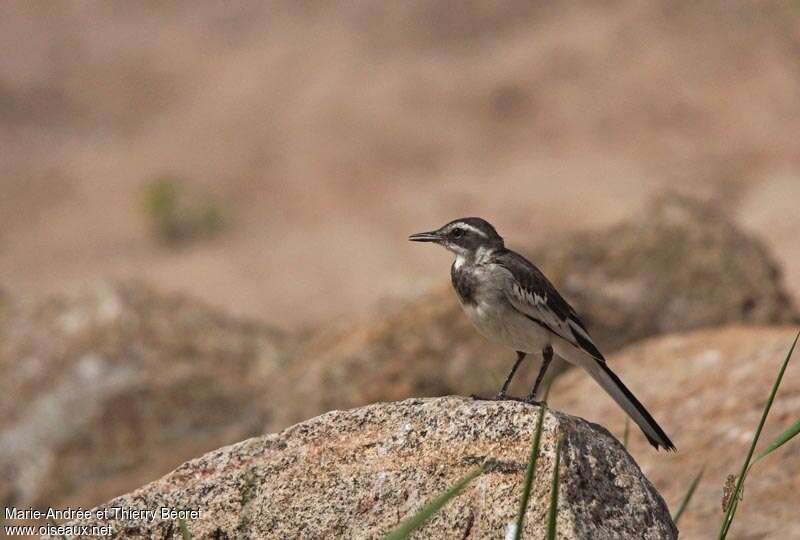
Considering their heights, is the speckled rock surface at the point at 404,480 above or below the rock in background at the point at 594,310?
below

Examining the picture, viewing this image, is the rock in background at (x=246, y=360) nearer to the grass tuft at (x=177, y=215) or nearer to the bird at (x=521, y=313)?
the bird at (x=521, y=313)

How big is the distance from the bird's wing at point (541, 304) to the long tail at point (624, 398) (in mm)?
86

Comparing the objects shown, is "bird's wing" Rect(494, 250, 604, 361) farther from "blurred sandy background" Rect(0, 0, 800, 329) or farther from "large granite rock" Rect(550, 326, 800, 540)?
"blurred sandy background" Rect(0, 0, 800, 329)

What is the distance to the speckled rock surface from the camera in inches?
194

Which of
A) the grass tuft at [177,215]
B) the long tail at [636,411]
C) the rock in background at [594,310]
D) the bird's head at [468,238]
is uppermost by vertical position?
the grass tuft at [177,215]

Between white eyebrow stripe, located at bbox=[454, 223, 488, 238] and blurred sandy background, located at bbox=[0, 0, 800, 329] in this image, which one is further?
blurred sandy background, located at bbox=[0, 0, 800, 329]

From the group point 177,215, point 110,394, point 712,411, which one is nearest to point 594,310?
point 712,411

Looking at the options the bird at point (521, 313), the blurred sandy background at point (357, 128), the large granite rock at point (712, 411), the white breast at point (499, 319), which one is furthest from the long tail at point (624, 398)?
the blurred sandy background at point (357, 128)

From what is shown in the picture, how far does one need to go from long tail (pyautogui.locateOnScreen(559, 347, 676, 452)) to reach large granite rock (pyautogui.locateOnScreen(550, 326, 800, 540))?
605mm

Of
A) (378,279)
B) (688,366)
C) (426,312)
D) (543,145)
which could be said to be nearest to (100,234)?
(378,279)

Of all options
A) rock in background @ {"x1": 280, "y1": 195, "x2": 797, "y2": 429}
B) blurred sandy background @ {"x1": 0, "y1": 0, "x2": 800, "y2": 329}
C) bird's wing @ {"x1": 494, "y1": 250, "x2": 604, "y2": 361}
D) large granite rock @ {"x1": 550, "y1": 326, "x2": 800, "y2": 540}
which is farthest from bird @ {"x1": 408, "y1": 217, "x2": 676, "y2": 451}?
blurred sandy background @ {"x1": 0, "y1": 0, "x2": 800, "y2": 329}

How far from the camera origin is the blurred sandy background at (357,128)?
890 inches

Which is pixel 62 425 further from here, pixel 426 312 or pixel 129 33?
pixel 129 33

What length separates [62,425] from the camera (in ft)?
34.8
